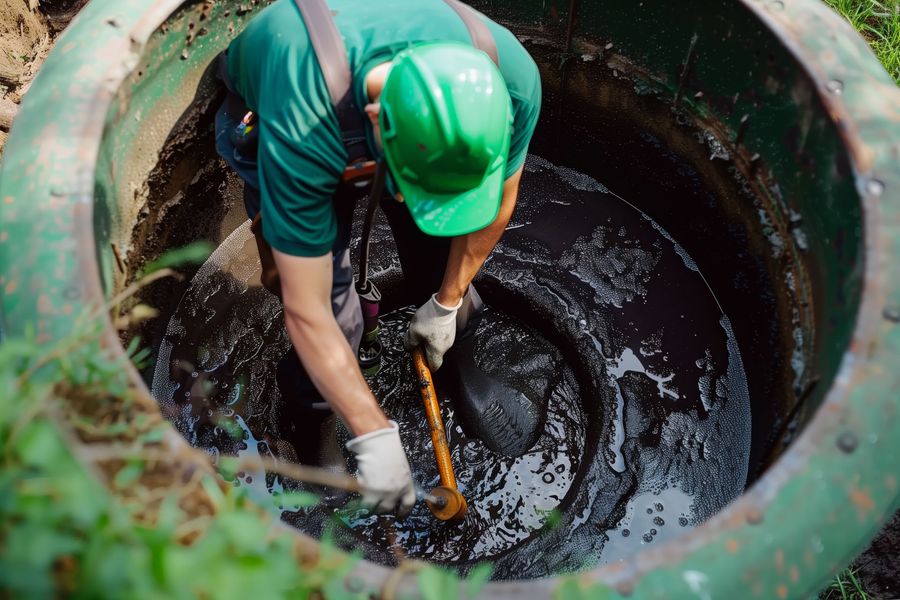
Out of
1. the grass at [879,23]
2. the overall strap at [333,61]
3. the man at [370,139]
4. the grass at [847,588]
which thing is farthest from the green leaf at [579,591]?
the grass at [879,23]

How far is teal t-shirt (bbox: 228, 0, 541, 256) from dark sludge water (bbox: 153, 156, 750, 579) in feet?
3.45

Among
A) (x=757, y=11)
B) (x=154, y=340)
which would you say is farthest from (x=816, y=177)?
(x=154, y=340)

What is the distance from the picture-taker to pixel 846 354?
4.51 ft

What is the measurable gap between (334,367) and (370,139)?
1.74 feet

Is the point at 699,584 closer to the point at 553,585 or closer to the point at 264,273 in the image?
the point at 553,585

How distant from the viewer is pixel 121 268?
71.4 inches

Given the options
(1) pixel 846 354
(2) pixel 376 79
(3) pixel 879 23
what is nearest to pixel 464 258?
(2) pixel 376 79

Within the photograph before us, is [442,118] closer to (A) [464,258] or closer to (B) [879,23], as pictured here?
(A) [464,258]

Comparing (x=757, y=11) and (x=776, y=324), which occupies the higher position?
(x=757, y=11)

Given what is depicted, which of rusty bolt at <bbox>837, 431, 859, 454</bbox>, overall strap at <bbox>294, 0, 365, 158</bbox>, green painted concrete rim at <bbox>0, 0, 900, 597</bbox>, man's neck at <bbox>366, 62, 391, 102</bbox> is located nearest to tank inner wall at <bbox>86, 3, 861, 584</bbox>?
green painted concrete rim at <bbox>0, 0, 900, 597</bbox>

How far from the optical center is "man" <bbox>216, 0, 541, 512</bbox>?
1521 mm

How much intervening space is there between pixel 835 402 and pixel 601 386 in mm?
1276

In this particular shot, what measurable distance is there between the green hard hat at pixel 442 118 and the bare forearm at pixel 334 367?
0.37 metres

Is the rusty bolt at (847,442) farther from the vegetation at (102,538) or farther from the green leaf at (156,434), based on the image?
the green leaf at (156,434)
